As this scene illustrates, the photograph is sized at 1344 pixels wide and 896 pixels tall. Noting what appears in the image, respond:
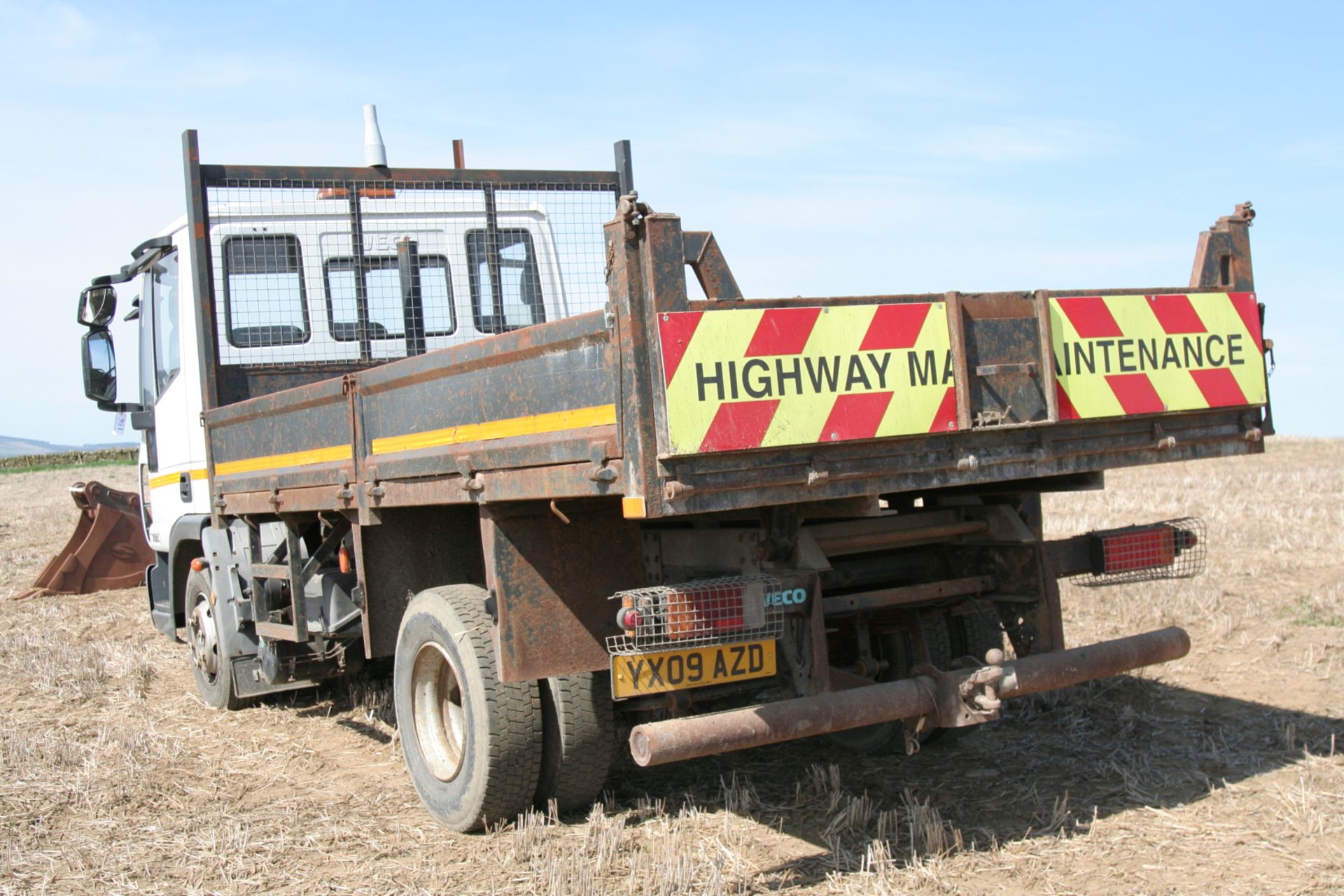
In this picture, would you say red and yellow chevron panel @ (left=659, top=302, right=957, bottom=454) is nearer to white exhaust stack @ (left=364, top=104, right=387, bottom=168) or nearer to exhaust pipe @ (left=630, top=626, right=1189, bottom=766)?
exhaust pipe @ (left=630, top=626, right=1189, bottom=766)

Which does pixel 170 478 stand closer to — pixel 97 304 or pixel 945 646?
pixel 97 304

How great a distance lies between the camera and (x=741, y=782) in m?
4.84

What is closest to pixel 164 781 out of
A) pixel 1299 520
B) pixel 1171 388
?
pixel 1171 388

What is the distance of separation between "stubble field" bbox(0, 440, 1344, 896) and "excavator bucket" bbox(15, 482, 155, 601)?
4621 millimetres

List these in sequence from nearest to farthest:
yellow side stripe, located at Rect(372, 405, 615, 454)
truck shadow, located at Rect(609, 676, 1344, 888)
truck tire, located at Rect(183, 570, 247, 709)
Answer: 1. yellow side stripe, located at Rect(372, 405, 615, 454)
2. truck shadow, located at Rect(609, 676, 1344, 888)
3. truck tire, located at Rect(183, 570, 247, 709)

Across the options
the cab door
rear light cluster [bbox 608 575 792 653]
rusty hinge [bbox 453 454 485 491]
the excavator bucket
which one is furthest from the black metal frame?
the excavator bucket

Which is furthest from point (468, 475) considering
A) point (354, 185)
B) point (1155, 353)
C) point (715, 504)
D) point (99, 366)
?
point (99, 366)

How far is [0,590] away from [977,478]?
11504 millimetres

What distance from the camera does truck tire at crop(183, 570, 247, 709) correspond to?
21.3 feet

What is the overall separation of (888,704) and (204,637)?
4.48 metres

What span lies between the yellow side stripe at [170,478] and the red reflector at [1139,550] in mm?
4688

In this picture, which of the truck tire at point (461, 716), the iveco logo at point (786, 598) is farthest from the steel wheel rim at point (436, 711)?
the iveco logo at point (786, 598)

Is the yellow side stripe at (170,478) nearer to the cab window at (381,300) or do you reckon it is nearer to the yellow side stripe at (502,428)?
the cab window at (381,300)

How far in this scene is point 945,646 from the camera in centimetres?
486
